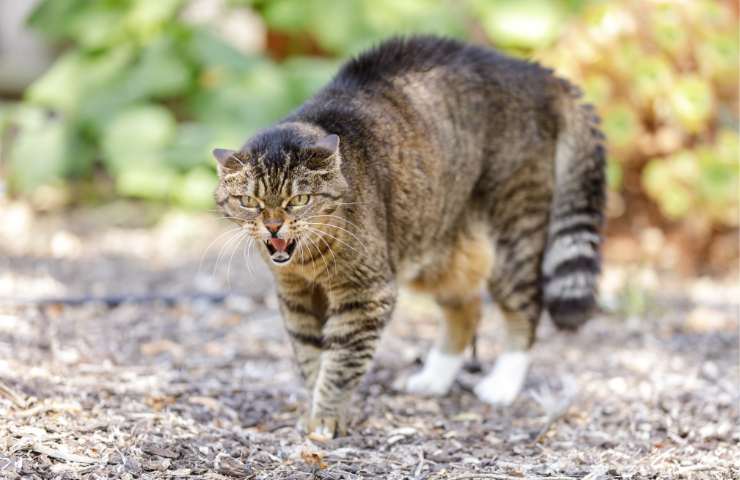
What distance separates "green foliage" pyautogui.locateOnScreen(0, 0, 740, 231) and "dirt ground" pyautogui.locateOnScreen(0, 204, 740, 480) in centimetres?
84

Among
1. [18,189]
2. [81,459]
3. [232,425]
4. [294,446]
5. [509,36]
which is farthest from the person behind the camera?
[18,189]

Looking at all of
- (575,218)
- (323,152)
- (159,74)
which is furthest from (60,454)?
(159,74)

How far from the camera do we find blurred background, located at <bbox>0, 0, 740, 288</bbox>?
575 cm

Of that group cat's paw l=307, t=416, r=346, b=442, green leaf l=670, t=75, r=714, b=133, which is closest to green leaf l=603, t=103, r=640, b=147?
green leaf l=670, t=75, r=714, b=133

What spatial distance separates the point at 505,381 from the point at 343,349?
2.91 ft

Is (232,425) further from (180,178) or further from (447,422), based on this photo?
(180,178)

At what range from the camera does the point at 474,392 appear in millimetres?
3824

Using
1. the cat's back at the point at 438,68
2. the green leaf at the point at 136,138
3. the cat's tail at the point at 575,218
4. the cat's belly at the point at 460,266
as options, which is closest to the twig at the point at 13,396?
the cat's belly at the point at 460,266

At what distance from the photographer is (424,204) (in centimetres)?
344

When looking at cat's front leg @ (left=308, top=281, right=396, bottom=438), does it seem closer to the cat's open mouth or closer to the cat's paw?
the cat's paw

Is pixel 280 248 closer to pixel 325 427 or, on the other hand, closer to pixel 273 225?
pixel 273 225

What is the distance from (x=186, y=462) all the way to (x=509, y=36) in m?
4.60

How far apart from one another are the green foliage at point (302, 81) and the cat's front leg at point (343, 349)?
9.89 feet

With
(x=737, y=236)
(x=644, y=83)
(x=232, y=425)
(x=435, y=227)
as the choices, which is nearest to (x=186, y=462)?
(x=232, y=425)
